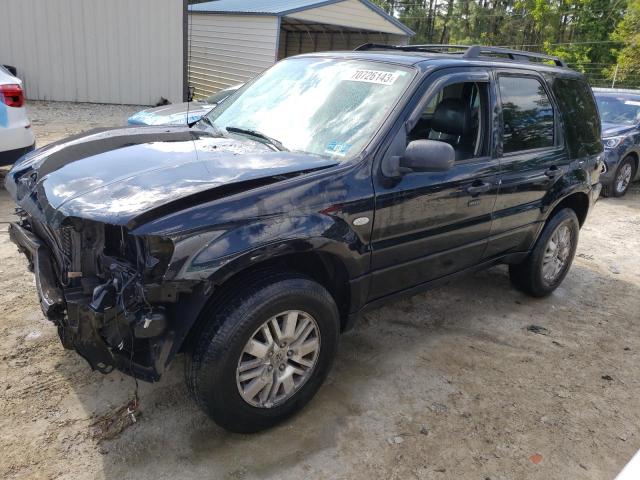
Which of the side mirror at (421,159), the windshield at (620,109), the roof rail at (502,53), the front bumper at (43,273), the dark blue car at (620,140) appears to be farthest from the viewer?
the windshield at (620,109)

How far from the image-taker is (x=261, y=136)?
3334 millimetres

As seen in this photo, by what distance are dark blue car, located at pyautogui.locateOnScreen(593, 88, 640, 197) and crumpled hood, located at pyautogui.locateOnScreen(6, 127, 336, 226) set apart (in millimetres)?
8064

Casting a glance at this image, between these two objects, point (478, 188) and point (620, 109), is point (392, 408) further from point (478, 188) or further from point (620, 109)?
point (620, 109)

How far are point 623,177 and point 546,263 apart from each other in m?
6.07

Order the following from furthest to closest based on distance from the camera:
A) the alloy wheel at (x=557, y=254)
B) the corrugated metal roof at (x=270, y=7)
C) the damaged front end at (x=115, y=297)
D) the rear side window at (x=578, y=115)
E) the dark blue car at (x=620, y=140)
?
the corrugated metal roof at (x=270, y=7), the dark blue car at (x=620, y=140), the alloy wheel at (x=557, y=254), the rear side window at (x=578, y=115), the damaged front end at (x=115, y=297)

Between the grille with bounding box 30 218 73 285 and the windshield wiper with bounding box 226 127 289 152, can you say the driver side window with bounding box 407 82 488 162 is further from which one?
the grille with bounding box 30 218 73 285

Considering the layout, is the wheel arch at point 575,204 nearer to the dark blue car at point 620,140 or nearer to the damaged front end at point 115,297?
the damaged front end at point 115,297

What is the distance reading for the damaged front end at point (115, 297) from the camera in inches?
88.5

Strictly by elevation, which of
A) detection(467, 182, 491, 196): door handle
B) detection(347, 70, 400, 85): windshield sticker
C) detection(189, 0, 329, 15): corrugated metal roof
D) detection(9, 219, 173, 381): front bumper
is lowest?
detection(9, 219, 173, 381): front bumper

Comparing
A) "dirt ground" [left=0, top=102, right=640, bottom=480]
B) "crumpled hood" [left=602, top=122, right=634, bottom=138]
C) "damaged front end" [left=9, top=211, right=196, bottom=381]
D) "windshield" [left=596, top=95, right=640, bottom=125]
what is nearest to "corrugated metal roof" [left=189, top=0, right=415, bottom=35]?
"windshield" [left=596, top=95, right=640, bottom=125]

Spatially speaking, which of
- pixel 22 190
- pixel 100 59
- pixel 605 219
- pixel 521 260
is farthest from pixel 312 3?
pixel 22 190

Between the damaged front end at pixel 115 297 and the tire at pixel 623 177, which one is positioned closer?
the damaged front end at pixel 115 297

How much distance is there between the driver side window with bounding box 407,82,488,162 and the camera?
11.9ft

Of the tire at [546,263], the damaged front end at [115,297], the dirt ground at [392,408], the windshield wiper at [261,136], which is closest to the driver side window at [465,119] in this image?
the windshield wiper at [261,136]
